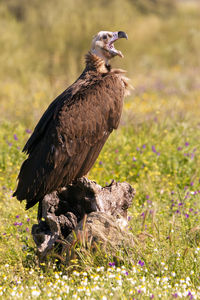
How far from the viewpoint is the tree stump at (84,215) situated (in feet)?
11.9

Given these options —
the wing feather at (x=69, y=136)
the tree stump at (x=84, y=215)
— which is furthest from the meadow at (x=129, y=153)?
the wing feather at (x=69, y=136)

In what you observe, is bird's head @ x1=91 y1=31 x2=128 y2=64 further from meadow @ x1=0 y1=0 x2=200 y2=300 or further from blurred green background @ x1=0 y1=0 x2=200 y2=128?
blurred green background @ x1=0 y1=0 x2=200 y2=128

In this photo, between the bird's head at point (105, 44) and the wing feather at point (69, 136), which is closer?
the wing feather at point (69, 136)

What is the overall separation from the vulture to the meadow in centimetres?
59

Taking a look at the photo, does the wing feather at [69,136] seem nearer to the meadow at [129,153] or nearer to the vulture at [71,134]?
the vulture at [71,134]

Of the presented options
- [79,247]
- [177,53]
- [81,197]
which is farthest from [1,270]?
[177,53]

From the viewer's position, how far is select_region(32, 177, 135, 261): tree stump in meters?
3.63

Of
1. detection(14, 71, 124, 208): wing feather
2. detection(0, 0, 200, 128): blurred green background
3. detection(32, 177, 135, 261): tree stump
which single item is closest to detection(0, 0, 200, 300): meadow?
detection(0, 0, 200, 128): blurred green background

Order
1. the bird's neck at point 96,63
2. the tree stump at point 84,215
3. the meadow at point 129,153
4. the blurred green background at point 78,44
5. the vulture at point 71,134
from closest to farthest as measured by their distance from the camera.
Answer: the meadow at point 129,153, the tree stump at point 84,215, the vulture at point 71,134, the bird's neck at point 96,63, the blurred green background at point 78,44

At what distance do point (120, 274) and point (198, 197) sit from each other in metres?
2.01

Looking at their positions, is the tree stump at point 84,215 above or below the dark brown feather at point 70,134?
below

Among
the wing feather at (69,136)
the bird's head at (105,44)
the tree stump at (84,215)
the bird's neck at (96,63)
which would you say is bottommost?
the tree stump at (84,215)

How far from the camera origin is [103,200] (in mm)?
4023

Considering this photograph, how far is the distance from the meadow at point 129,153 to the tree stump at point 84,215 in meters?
0.17
